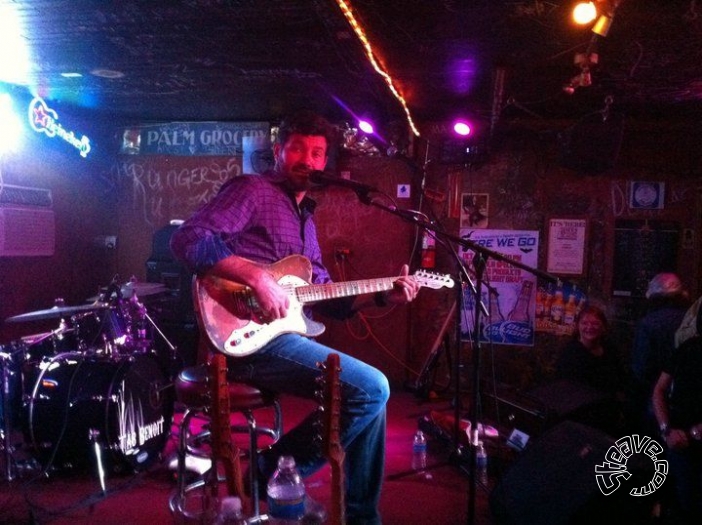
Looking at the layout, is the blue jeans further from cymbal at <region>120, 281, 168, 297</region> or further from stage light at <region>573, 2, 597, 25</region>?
stage light at <region>573, 2, 597, 25</region>

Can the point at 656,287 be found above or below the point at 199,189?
below

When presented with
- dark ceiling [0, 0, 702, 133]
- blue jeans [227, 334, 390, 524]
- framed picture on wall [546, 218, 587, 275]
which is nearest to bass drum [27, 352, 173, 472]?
blue jeans [227, 334, 390, 524]

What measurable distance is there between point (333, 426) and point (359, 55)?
2.96 meters

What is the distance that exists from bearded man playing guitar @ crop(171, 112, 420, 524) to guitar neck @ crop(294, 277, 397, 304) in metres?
0.06

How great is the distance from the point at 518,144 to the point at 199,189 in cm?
395

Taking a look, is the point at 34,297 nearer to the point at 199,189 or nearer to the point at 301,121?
the point at 199,189

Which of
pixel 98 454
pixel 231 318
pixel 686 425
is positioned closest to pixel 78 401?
pixel 98 454

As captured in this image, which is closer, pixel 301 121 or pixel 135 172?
pixel 301 121

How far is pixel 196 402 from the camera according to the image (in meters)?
2.50

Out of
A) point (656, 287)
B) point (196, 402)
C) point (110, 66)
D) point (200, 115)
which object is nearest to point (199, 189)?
point (200, 115)

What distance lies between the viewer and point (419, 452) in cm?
407

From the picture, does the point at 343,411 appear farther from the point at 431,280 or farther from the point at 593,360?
the point at 593,360

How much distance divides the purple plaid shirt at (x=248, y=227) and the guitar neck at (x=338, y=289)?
0.54 ft

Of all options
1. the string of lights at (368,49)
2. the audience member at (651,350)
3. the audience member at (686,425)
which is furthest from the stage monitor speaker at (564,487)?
the string of lights at (368,49)
